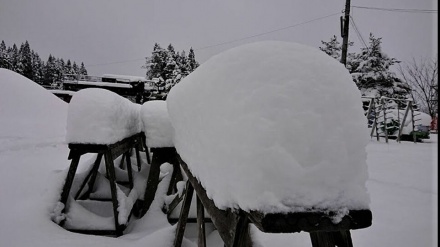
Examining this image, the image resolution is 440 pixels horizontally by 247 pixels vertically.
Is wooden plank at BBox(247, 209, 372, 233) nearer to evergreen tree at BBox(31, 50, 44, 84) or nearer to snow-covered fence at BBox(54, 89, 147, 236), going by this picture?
snow-covered fence at BBox(54, 89, 147, 236)

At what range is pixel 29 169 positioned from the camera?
4.87 meters

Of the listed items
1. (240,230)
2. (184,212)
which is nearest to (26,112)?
(184,212)

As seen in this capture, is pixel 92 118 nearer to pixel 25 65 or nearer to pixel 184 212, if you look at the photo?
pixel 184 212

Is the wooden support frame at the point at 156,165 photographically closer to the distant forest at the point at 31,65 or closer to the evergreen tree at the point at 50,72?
the distant forest at the point at 31,65

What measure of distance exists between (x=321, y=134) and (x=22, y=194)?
13.6 feet

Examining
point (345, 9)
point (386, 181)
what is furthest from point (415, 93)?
point (386, 181)

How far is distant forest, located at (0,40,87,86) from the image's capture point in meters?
43.0

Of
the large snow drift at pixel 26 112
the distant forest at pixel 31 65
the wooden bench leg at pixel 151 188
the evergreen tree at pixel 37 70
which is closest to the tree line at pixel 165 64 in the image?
the distant forest at pixel 31 65

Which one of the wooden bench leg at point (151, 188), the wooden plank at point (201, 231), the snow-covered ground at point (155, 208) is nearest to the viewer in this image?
the wooden plank at point (201, 231)

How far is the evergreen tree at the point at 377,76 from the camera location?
24.5 m

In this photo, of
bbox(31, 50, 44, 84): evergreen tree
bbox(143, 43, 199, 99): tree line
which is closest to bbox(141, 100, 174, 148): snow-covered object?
bbox(143, 43, 199, 99): tree line

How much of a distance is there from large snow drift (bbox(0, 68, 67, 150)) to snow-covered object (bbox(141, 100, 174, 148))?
5.78 meters

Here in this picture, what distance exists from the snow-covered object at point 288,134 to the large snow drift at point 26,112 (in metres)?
8.45

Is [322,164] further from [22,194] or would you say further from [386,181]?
[386,181]
